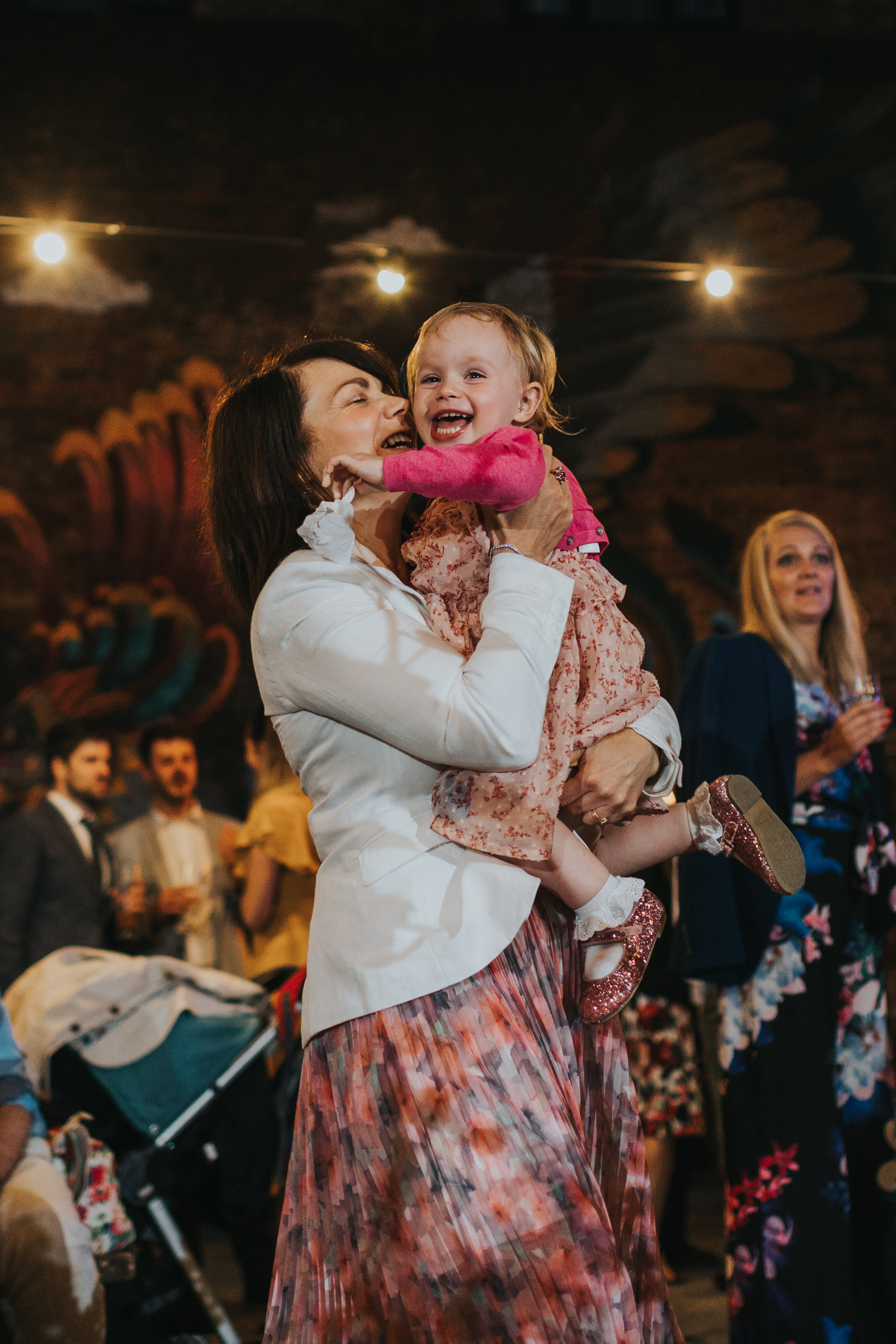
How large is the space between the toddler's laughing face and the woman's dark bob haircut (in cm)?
11

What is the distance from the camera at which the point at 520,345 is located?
1.70m

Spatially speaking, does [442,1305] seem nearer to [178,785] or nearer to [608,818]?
[608,818]

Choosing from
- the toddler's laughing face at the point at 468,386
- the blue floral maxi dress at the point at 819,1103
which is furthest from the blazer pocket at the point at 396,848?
the blue floral maxi dress at the point at 819,1103

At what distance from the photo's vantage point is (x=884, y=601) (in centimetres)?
612

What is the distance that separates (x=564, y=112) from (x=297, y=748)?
5.56 m

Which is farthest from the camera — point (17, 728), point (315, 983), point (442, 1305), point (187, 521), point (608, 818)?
point (187, 521)

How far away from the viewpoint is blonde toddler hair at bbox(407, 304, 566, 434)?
1.69 m

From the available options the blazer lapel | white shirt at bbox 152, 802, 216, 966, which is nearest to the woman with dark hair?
the blazer lapel

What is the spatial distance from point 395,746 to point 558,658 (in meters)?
0.25

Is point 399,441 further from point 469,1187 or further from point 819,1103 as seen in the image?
point 819,1103

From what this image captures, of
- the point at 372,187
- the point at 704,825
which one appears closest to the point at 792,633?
the point at 704,825

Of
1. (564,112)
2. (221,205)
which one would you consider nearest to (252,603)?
(221,205)

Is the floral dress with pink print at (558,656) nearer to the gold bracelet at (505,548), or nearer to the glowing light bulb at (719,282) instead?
the gold bracelet at (505,548)

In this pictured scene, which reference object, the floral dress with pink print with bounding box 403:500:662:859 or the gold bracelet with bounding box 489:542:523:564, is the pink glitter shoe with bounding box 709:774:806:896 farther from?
the gold bracelet with bounding box 489:542:523:564
